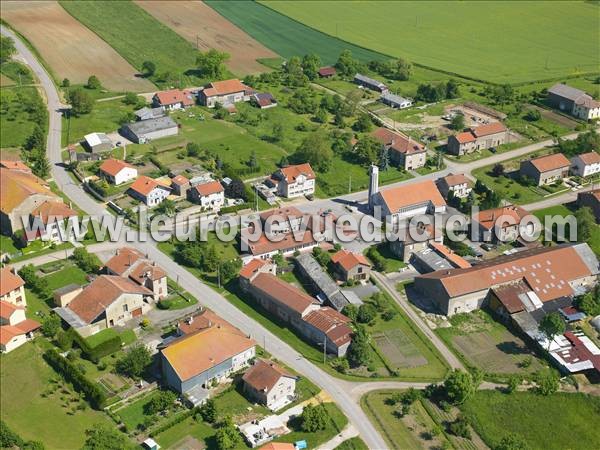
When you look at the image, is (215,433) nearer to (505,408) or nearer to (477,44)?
(505,408)

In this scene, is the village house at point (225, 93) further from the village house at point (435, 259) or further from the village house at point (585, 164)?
the village house at point (585, 164)

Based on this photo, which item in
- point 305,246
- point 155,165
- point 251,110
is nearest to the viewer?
point 305,246

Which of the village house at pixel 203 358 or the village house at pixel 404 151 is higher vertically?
the village house at pixel 404 151

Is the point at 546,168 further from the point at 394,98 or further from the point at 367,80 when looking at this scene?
the point at 367,80

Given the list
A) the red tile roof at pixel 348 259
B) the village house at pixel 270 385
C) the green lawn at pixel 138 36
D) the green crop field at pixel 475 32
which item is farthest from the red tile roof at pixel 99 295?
the green crop field at pixel 475 32

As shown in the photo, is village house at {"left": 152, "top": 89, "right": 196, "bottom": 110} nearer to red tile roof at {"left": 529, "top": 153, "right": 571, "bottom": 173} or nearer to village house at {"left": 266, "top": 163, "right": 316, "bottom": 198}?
village house at {"left": 266, "top": 163, "right": 316, "bottom": 198}

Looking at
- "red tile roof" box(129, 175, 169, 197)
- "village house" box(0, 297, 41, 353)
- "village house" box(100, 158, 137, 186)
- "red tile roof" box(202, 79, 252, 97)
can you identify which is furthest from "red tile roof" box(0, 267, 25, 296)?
"red tile roof" box(202, 79, 252, 97)

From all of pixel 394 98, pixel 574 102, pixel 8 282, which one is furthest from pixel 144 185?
pixel 574 102

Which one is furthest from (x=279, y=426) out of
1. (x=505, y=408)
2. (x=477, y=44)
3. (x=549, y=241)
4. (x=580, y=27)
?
(x=580, y=27)
